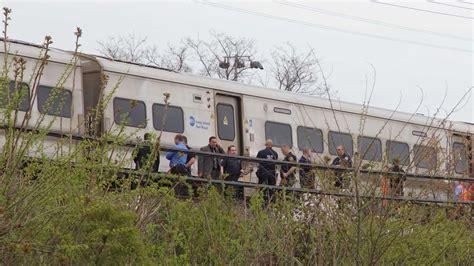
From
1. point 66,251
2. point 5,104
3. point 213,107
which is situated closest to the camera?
point 66,251

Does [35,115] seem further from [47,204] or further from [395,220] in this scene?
[47,204]

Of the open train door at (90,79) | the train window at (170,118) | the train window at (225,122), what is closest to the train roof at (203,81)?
the open train door at (90,79)

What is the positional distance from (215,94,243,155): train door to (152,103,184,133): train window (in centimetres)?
115

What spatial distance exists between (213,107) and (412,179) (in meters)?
12.0

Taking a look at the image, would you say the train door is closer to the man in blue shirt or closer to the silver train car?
the silver train car

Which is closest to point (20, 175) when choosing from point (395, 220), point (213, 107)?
point (395, 220)

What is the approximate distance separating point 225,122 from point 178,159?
9440mm

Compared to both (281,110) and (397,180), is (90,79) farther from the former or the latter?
(397,180)

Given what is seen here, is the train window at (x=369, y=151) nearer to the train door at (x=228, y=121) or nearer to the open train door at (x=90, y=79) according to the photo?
the open train door at (x=90, y=79)

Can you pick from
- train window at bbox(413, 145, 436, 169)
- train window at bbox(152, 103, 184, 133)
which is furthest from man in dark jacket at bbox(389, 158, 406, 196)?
train window at bbox(152, 103, 184, 133)

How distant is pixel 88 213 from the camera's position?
7.96 metres

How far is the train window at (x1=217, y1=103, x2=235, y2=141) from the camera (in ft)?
78.0

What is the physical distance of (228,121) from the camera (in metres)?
24.0

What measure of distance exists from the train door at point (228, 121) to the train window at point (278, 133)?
34.9 inches
